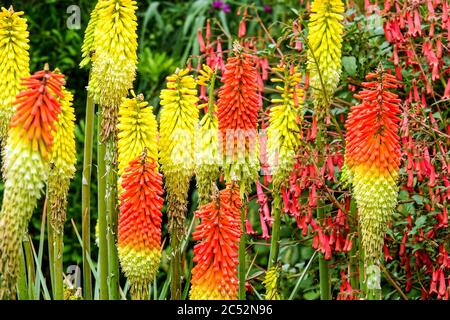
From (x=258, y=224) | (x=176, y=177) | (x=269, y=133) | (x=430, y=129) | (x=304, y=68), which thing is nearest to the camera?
(x=176, y=177)

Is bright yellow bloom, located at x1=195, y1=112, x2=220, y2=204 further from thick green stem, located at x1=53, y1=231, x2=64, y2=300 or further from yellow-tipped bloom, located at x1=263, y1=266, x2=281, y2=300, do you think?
thick green stem, located at x1=53, y1=231, x2=64, y2=300

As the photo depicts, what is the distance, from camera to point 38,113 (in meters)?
2.84

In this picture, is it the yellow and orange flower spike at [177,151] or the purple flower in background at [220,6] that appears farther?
the purple flower in background at [220,6]

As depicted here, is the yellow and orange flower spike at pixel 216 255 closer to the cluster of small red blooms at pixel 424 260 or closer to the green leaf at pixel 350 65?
the cluster of small red blooms at pixel 424 260

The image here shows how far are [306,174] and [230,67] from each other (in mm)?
914

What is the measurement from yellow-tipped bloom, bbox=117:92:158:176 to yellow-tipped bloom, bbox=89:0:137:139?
71 millimetres

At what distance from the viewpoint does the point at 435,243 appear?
13.6 feet

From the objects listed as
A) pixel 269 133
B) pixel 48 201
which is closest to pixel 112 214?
pixel 48 201

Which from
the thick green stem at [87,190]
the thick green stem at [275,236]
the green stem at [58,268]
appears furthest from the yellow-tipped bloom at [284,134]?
the green stem at [58,268]

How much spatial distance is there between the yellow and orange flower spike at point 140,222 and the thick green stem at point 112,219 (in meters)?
0.28

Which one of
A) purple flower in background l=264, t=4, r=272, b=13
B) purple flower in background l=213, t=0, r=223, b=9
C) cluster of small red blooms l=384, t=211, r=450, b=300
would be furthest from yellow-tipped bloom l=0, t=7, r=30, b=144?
purple flower in background l=264, t=4, r=272, b=13

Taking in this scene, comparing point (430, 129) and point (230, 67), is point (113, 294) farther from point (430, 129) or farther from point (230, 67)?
point (430, 129)

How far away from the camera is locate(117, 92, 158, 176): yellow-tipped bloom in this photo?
11.1 ft

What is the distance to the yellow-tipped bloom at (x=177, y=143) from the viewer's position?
11.1 ft
